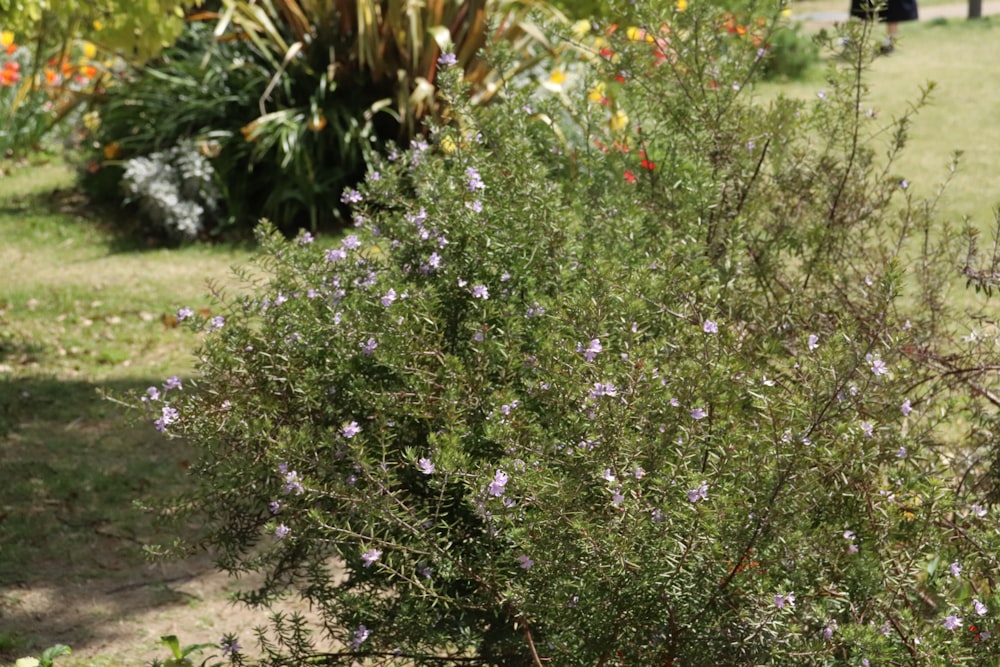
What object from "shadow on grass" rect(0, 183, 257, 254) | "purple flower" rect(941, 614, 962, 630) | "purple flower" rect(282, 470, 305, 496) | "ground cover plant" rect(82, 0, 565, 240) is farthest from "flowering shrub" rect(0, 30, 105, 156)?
"purple flower" rect(941, 614, 962, 630)

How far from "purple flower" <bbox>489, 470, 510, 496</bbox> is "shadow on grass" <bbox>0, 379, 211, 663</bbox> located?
1411 millimetres

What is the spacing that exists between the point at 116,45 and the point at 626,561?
441 centimetres

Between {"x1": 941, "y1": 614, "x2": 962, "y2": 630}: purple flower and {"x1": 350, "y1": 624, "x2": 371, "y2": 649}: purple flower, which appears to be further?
{"x1": 350, "y1": 624, "x2": 371, "y2": 649}: purple flower

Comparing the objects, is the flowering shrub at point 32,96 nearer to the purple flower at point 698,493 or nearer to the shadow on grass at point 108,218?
the shadow on grass at point 108,218

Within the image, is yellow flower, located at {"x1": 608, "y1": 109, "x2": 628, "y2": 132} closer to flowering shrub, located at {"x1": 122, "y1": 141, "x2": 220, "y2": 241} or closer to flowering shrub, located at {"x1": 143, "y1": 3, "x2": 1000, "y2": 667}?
flowering shrub, located at {"x1": 143, "y1": 3, "x2": 1000, "y2": 667}

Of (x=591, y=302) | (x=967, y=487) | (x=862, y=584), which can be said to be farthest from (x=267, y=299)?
(x=967, y=487)

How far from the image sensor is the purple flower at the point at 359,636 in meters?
2.60

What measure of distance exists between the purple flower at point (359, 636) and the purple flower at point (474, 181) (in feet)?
3.40

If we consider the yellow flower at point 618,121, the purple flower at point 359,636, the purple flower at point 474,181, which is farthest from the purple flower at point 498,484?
the yellow flower at point 618,121

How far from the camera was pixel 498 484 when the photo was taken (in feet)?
7.57

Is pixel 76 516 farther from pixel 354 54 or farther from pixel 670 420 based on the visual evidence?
pixel 354 54

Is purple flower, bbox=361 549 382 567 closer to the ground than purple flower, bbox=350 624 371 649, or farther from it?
farther from it

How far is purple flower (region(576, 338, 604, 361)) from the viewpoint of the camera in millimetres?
2438

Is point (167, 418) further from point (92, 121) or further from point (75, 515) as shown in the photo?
point (92, 121)
